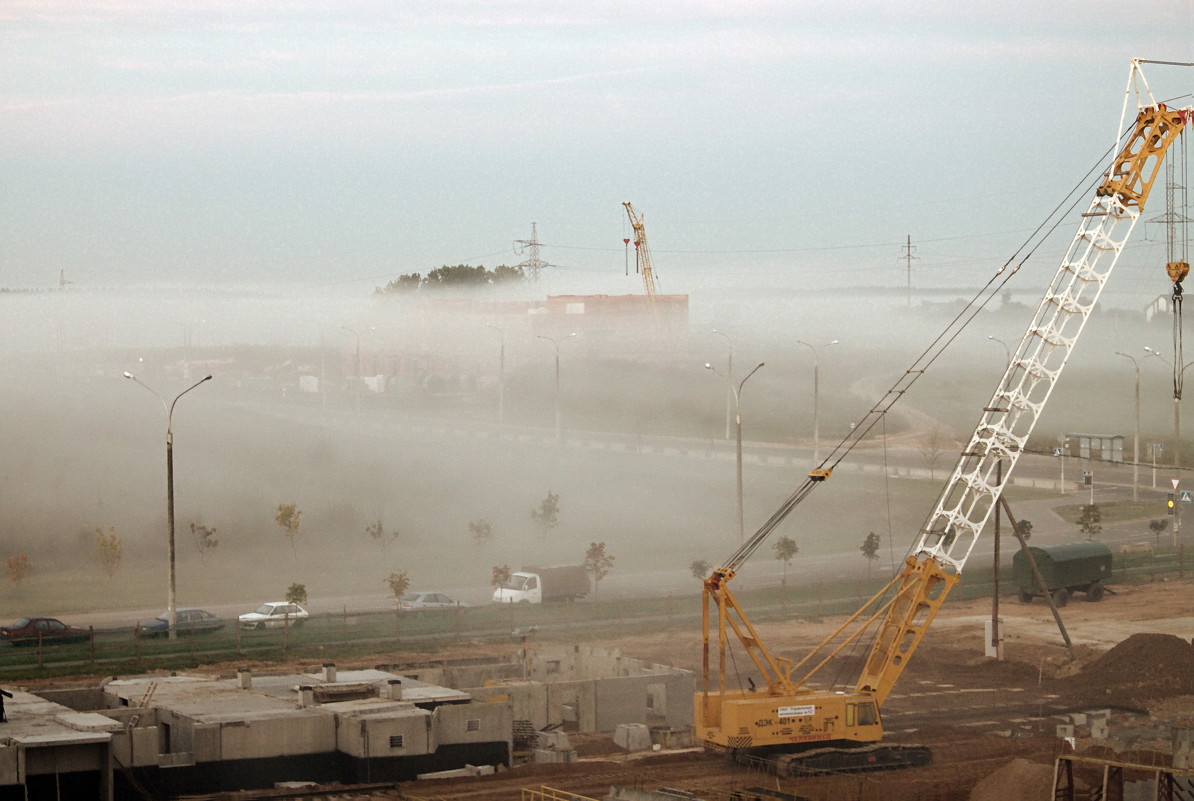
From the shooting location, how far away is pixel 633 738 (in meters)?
35.3

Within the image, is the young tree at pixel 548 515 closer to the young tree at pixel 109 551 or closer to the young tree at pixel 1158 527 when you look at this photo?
the young tree at pixel 109 551

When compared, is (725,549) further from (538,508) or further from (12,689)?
(12,689)

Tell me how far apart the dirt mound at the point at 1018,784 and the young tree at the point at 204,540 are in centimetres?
4591

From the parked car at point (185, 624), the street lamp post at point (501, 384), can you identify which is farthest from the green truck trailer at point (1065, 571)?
the street lamp post at point (501, 384)

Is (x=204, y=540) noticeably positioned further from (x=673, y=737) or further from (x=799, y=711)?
(x=799, y=711)

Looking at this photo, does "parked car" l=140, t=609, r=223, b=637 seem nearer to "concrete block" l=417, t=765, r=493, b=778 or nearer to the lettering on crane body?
"concrete block" l=417, t=765, r=493, b=778

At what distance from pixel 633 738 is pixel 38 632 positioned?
2137 centimetres

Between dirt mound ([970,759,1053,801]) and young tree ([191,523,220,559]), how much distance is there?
4591cm

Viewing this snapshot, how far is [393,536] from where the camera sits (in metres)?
75.7

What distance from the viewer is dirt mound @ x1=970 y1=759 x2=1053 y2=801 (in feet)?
92.7

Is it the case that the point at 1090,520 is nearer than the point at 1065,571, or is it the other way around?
the point at 1065,571

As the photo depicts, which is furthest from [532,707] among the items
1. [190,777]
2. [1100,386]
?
[1100,386]

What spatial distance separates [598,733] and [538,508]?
149 ft

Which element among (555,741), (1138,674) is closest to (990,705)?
(1138,674)
